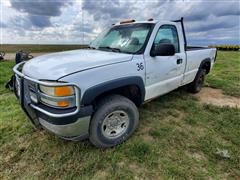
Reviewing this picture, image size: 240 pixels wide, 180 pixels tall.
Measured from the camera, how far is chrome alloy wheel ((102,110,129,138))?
8.67 feet

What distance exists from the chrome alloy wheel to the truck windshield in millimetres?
1023

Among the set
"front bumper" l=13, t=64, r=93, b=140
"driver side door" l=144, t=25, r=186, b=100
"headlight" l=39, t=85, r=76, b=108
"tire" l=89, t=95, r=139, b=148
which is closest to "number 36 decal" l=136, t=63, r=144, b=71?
"driver side door" l=144, t=25, r=186, b=100

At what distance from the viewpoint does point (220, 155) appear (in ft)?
8.41

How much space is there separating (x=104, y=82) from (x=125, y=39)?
1.30m

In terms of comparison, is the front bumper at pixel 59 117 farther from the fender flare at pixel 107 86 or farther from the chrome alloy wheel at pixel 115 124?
the chrome alloy wheel at pixel 115 124

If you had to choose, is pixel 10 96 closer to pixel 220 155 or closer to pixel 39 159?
pixel 39 159

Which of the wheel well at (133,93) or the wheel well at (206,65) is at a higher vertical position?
the wheel well at (206,65)

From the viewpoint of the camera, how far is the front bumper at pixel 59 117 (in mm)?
2115

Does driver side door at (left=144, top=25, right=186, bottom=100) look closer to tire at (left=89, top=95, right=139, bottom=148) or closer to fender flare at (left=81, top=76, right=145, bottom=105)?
fender flare at (left=81, top=76, right=145, bottom=105)

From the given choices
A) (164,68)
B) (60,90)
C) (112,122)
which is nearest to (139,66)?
Answer: (164,68)

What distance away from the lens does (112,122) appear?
2717mm

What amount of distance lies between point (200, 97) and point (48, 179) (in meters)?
4.16

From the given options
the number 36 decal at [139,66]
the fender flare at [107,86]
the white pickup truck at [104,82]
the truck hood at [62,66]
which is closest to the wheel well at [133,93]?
the white pickup truck at [104,82]

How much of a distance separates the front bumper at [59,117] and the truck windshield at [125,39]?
52.3 inches
